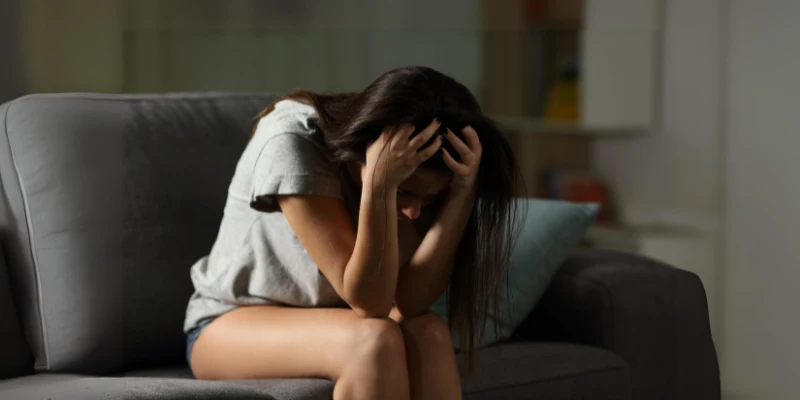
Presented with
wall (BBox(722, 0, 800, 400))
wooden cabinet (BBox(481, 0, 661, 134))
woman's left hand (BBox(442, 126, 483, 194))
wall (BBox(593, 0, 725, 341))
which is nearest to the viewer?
woman's left hand (BBox(442, 126, 483, 194))

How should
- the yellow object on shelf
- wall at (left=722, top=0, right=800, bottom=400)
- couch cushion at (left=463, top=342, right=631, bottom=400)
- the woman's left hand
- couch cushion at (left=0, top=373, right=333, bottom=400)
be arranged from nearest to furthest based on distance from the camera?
couch cushion at (left=0, top=373, right=333, bottom=400)
the woman's left hand
couch cushion at (left=463, top=342, right=631, bottom=400)
wall at (left=722, top=0, right=800, bottom=400)
the yellow object on shelf

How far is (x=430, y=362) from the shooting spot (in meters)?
1.43

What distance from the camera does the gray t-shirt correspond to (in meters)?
1.50

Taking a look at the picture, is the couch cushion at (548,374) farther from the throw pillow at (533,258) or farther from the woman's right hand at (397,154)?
the woman's right hand at (397,154)

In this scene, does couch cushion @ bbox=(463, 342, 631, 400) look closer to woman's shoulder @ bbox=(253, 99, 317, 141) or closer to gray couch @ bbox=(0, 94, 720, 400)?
gray couch @ bbox=(0, 94, 720, 400)

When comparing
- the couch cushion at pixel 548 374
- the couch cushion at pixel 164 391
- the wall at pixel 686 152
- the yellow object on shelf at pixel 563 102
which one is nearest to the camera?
the couch cushion at pixel 164 391

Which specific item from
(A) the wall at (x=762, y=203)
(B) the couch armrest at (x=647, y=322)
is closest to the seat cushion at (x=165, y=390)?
(B) the couch armrest at (x=647, y=322)

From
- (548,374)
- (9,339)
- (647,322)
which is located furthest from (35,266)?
(647,322)

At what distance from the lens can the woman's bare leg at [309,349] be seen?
4.43 feet

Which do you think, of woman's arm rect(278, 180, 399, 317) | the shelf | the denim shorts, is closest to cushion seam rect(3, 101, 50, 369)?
the denim shorts

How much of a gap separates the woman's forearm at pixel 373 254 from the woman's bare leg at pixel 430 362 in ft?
0.20

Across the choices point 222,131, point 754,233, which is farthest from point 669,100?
point 222,131

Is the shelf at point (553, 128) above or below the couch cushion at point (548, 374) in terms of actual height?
above

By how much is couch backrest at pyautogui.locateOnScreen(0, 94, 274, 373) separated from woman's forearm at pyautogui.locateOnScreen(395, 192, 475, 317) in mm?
413
